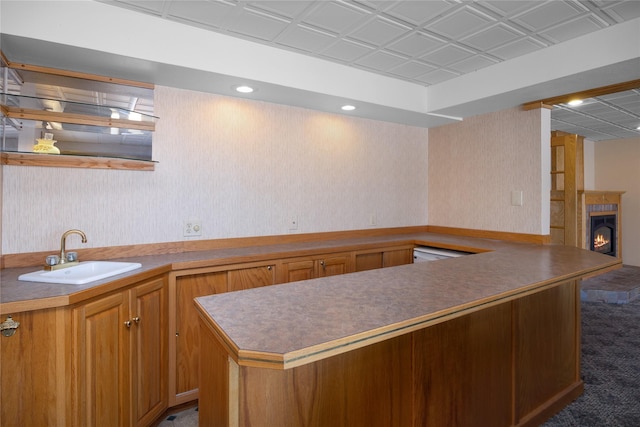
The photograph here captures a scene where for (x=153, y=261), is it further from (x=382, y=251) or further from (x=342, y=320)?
(x=382, y=251)

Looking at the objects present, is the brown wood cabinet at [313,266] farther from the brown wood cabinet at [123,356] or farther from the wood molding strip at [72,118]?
the wood molding strip at [72,118]

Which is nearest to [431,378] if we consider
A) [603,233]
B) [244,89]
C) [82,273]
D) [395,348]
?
[395,348]

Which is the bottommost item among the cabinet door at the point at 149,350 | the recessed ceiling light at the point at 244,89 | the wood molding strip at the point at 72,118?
the cabinet door at the point at 149,350

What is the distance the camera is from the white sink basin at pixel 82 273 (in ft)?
5.34

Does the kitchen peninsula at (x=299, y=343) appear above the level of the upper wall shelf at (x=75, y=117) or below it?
below

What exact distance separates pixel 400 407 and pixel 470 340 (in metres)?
0.48

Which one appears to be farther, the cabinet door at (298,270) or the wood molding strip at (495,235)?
the wood molding strip at (495,235)

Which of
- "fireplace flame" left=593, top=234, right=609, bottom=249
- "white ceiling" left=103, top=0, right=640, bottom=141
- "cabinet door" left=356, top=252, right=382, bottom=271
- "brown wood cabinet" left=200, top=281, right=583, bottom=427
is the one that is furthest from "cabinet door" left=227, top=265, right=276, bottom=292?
"fireplace flame" left=593, top=234, right=609, bottom=249

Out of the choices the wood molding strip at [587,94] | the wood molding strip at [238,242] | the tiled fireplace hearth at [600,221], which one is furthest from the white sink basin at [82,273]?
the tiled fireplace hearth at [600,221]

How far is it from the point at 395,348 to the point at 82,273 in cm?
183

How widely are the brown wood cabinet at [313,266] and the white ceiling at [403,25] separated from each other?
60.1 inches

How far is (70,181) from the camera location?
215 cm

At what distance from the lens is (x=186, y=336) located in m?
2.16

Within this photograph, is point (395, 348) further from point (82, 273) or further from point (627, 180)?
point (627, 180)
